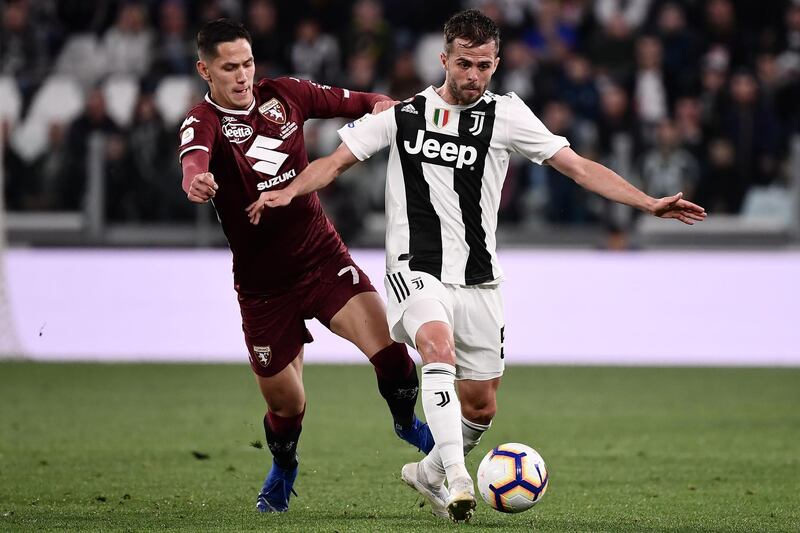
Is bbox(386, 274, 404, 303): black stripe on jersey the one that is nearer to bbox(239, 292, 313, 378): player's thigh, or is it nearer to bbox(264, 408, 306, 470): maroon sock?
bbox(239, 292, 313, 378): player's thigh

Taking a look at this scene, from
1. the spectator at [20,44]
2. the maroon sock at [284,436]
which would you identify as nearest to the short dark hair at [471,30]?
the maroon sock at [284,436]

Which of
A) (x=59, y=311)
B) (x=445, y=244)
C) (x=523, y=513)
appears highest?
(x=445, y=244)

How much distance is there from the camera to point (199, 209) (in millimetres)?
14398

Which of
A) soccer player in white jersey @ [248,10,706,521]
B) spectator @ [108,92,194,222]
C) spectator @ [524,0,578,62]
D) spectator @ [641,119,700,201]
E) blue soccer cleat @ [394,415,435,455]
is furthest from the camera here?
spectator @ [524,0,578,62]

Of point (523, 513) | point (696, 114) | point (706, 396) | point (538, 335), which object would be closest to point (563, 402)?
point (706, 396)

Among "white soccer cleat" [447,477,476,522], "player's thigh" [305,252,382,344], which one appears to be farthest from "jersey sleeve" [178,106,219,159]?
"white soccer cleat" [447,477,476,522]

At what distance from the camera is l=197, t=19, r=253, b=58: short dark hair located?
22.0 feet

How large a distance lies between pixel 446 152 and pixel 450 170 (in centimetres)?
9

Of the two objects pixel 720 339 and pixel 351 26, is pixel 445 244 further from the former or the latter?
pixel 351 26

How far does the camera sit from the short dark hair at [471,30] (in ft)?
20.7

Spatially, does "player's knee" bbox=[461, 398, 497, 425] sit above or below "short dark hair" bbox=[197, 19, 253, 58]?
below

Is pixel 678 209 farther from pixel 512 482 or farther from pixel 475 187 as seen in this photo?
pixel 512 482

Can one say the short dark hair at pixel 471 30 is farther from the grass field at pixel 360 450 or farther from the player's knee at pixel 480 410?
the grass field at pixel 360 450

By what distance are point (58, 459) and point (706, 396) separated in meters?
6.08
